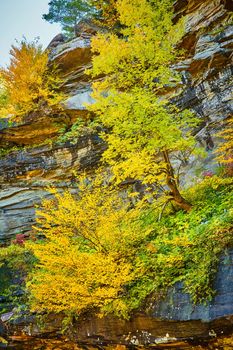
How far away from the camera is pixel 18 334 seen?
8.17m

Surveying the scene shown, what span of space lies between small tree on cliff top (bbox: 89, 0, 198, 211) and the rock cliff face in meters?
5.70

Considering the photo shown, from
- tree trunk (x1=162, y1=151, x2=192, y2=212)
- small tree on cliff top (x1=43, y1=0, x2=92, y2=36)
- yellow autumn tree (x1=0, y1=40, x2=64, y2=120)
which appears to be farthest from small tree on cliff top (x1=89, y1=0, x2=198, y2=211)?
small tree on cliff top (x1=43, y1=0, x2=92, y2=36)

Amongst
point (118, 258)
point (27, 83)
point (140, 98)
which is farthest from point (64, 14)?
point (118, 258)

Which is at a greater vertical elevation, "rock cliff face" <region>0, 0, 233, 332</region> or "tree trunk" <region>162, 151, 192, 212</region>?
"rock cliff face" <region>0, 0, 233, 332</region>

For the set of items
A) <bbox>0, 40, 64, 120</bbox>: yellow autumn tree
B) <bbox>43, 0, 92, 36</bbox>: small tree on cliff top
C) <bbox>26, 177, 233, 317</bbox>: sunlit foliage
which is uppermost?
<bbox>43, 0, 92, 36</bbox>: small tree on cliff top

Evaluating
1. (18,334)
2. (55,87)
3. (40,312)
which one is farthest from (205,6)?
(18,334)

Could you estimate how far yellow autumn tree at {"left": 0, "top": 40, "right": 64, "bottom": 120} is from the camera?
54.1ft

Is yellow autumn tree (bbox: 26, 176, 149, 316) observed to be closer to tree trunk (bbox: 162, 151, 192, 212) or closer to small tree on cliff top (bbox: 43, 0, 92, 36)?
tree trunk (bbox: 162, 151, 192, 212)

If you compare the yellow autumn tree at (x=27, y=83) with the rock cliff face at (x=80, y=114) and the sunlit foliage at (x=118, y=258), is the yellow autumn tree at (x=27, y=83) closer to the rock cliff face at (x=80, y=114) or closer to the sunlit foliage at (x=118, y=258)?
the rock cliff face at (x=80, y=114)

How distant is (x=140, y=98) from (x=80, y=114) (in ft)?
33.6

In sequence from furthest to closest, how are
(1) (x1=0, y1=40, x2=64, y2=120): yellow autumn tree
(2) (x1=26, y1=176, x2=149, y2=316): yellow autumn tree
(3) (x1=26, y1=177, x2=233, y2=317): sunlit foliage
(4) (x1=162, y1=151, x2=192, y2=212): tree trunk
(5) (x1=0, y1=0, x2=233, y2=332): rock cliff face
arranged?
(1) (x1=0, y1=40, x2=64, y2=120): yellow autumn tree, (5) (x1=0, y1=0, x2=233, y2=332): rock cliff face, (4) (x1=162, y1=151, x2=192, y2=212): tree trunk, (2) (x1=26, y1=176, x2=149, y2=316): yellow autumn tree, (3) (x1=26, y1=177, x2=233, y2=317): sunlit foliage

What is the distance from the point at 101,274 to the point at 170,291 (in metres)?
1.48

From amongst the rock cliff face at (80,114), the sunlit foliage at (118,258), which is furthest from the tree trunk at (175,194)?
the rock cliff face at (80,114)

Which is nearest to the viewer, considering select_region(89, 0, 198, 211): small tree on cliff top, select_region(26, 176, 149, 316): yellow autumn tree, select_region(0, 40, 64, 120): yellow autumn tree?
select_region(26, 176, 149, 316): yellow autumn tree
